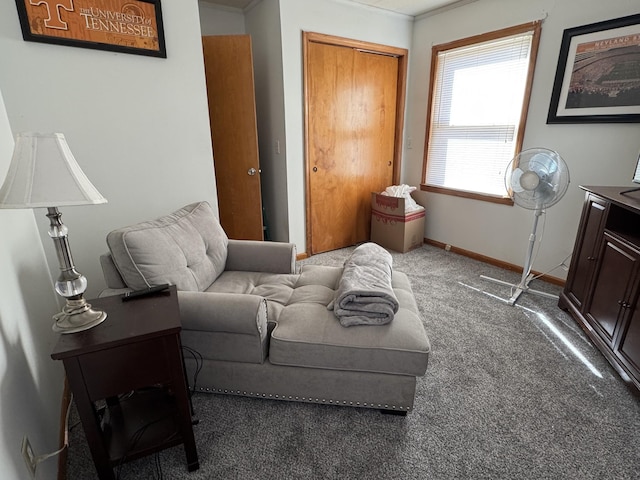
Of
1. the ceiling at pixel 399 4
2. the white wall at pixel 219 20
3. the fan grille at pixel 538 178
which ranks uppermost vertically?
the ceiling at pixel 399 4

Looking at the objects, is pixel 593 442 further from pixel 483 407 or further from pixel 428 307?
pixel 428 307

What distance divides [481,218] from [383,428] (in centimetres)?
253

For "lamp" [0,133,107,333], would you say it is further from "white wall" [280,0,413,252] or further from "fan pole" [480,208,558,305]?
"fan pole" [480,208,558,305]

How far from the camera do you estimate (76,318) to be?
45.1 inches

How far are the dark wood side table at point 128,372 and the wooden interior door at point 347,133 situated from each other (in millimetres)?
2332

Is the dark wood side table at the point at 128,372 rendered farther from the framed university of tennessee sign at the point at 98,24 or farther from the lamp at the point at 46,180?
the framed university of tennessee sign at the point at 98,24

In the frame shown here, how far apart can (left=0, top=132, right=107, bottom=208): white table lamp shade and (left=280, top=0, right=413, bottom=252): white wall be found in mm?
2274

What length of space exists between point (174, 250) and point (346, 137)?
2.39m

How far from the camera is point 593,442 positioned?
1.44 m

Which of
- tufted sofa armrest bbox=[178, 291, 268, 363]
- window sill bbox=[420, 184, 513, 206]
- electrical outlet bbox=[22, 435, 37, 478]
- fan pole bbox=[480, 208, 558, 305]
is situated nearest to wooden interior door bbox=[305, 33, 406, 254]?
window sill bbox=[420, 184, 513, 206]

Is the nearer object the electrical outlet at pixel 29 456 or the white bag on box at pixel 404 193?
the electrical outlet at pixel 29 456

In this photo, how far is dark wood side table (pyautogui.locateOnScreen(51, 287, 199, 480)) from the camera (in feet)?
3.55

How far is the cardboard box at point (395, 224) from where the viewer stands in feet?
11.6

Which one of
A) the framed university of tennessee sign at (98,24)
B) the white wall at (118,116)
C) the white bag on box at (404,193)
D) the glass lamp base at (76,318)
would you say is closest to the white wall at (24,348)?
the glass lamp base at (76,318)
